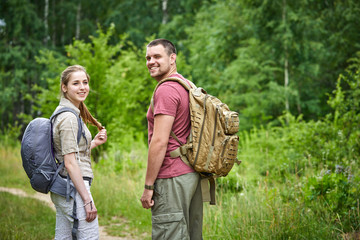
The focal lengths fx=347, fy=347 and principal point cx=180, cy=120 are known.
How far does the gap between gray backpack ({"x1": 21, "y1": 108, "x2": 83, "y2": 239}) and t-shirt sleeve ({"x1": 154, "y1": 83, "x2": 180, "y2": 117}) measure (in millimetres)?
746

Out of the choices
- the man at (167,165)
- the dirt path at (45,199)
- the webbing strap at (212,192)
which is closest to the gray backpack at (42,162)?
the man at (167,165)

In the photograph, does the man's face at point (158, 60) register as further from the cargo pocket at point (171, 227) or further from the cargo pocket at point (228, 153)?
the cargo pocket at point (171, 227)

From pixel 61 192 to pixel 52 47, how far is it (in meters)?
19.0

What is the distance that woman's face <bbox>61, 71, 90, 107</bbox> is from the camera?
2.69 meters

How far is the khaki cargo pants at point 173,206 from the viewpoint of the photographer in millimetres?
2473

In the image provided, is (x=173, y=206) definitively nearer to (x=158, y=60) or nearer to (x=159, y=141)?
(x=159, y=141)

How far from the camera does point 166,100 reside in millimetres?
2457

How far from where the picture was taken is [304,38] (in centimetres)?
1230

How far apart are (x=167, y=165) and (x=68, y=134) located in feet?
2.45

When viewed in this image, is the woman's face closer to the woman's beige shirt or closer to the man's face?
the woman's beige shirt

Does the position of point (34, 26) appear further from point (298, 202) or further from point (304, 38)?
point (298, 202)

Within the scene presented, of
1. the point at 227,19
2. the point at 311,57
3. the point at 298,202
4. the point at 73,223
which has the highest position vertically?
the point at 227,19

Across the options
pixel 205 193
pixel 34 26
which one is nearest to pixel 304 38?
pixel 205 193

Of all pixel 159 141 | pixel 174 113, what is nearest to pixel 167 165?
pixel 159 141
